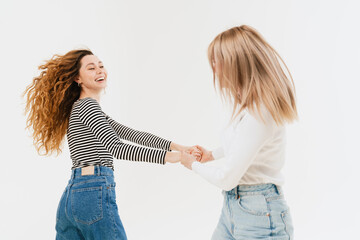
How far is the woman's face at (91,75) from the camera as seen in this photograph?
263cm

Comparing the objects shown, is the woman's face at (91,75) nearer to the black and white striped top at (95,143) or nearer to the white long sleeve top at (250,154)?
the black and white striped top at (95,143)

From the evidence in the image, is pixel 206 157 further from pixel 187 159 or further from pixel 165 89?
pixel 165 89

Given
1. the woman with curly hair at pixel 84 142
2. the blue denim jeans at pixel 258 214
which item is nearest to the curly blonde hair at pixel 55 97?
the woman with curly hair at pixel 84 142

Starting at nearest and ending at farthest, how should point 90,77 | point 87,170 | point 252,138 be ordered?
point 252,138, point 87,170, point 90,77

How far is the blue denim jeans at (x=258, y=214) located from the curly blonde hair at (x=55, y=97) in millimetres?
1320

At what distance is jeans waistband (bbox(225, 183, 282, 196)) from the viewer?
6.17ft

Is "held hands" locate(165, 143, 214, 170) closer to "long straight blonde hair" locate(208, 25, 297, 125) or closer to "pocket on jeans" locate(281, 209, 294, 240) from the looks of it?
"long straight blonde hair" locate(208, 25, 297, 125)

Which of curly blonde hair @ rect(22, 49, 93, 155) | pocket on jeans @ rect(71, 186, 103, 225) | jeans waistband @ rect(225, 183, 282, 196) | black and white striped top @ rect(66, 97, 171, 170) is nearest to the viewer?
jeans waistband @ rect(225, 183, 282, 196)

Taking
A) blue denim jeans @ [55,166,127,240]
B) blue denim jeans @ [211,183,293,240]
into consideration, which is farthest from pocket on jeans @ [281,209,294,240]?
blue denim jeans @ [55,166,127,240]

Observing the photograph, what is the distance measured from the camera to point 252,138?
5.76ft

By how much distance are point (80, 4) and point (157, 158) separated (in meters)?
3.24

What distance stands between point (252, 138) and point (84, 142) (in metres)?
1.12

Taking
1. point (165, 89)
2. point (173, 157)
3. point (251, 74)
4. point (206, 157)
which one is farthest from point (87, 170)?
point (165, 89)

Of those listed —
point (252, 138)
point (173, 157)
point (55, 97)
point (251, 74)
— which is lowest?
point (173, 157)
